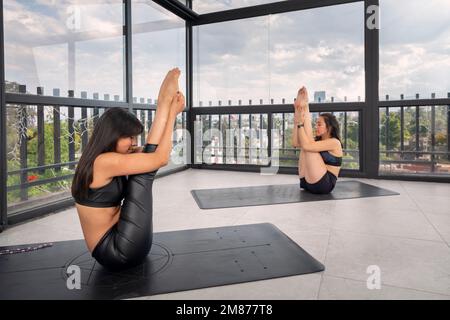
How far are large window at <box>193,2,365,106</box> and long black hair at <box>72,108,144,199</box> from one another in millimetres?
3888

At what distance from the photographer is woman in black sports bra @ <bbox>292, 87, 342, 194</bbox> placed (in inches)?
129

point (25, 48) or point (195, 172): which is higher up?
point (25, 48)

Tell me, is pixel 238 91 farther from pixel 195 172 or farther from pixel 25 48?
pixel 25 48

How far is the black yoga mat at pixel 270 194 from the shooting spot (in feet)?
10.2

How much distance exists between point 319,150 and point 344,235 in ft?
4.06

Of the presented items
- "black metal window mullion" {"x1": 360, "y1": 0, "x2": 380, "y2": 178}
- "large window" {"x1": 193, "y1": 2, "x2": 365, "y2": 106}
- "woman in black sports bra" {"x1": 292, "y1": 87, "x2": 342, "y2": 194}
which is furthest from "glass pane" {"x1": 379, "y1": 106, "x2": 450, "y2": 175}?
"woman in black sports bra" {"x1": 292, "y1": 87, "x2": 342, "y2": 194}

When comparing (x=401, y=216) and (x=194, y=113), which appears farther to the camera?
(x=194, y=113)

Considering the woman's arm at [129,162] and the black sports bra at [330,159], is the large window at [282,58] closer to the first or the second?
the black sports bra at [330,159]

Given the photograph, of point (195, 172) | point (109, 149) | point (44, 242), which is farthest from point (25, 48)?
point (195, 172)

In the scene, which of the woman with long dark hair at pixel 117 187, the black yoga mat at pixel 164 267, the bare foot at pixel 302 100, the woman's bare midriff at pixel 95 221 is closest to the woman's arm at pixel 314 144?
the bare foot at pixel 302 100

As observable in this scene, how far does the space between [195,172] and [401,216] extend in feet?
10.7

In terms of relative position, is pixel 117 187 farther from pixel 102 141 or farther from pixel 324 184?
pixel 324 184

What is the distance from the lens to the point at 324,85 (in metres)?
4.86
